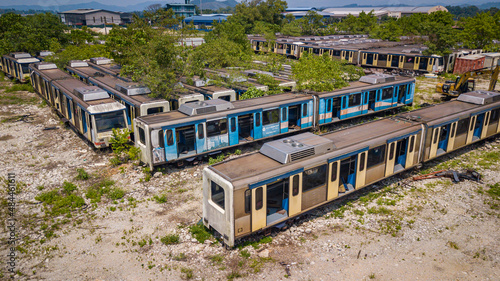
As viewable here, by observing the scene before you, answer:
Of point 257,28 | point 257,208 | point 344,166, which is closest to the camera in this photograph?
point 257,208

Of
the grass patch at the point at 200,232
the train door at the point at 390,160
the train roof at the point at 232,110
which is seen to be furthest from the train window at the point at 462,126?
the grass patch at the point at 200,232

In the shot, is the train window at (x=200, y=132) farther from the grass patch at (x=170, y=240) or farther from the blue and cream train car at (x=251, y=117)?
the grass patch at (x=170, y=240)

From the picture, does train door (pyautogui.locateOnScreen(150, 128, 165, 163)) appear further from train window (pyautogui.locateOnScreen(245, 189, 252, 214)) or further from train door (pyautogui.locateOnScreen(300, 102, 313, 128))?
train door (pyautogui.locateOnScreen(300, 102, 313, 128))

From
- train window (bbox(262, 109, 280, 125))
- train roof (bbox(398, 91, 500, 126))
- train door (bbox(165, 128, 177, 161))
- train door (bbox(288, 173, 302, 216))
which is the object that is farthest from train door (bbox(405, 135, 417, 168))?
train door (bbox(165, 128, 177, 161))

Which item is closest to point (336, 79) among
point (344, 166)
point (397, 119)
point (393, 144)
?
point (397, 119)

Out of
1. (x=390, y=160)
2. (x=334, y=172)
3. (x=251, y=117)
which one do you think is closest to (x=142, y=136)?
(x=251, y=117)

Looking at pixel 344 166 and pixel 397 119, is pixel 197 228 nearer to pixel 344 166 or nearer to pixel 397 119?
pixel 344 166
